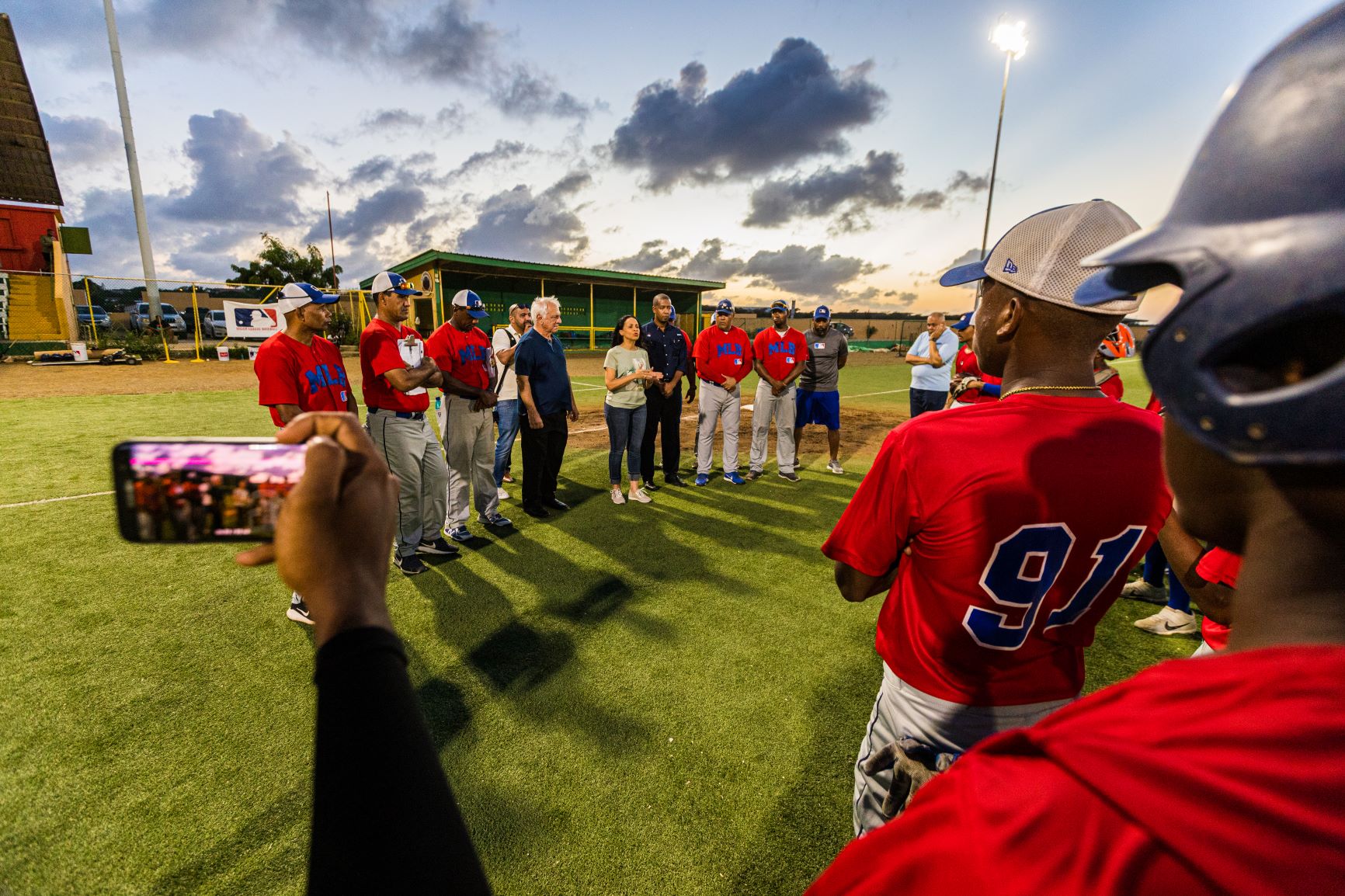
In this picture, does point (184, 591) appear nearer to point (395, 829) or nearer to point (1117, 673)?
point (395, 829)

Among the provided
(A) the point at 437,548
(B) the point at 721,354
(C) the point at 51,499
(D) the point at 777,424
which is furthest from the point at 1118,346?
(C) the point at 51,499

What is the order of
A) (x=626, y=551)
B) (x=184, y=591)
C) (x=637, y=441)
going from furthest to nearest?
(x=637, y=441) < (x=626, y=551) < (x=184, y=591)

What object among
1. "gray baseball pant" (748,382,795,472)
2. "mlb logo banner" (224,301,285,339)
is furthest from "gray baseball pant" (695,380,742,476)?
"mlb logo banner" (224,301,285,339)

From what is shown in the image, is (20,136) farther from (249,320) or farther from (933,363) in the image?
(933,363)

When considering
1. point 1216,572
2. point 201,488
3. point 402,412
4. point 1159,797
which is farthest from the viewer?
point 402,412

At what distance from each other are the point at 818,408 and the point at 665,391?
241 cm

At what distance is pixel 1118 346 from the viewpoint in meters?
5.02

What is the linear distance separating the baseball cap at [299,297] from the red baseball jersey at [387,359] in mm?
344

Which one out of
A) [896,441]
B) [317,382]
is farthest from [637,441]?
[896,441]

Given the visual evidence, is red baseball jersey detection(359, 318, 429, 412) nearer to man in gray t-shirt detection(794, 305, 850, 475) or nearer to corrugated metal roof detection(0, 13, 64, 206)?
man in gray t-shirt detection(794, 305, 850, 475)

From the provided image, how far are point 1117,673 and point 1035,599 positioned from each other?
113 inches

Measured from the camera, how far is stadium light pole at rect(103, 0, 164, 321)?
818 inches

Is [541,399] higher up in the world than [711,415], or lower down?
higher up

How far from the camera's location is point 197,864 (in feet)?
7.21
